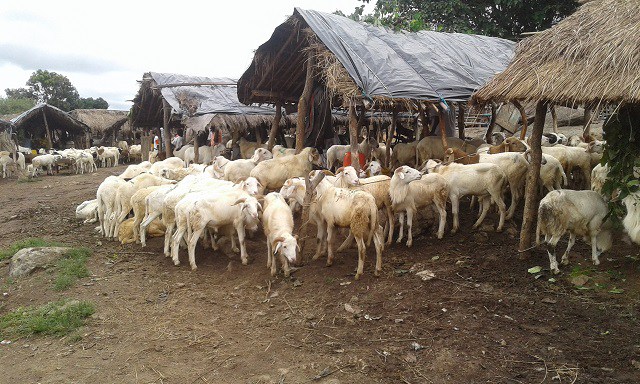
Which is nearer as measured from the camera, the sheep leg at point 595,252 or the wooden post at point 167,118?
the sheep leg at point 595,252

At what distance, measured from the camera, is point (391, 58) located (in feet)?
34.8

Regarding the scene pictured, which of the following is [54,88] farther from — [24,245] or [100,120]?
[24,245]

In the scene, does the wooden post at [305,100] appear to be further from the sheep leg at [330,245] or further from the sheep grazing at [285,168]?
the sheep leg at [330,245]

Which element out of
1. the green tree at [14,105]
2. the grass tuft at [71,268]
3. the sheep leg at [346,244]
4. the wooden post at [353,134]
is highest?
the green tree at [14,105]

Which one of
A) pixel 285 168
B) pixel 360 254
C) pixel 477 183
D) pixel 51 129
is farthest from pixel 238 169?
pixel 51 129

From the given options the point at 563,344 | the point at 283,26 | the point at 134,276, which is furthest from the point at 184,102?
the point at 563,344

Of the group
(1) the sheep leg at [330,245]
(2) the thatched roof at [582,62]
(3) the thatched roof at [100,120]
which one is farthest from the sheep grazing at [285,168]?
(3) the thatched roof at [100,120]

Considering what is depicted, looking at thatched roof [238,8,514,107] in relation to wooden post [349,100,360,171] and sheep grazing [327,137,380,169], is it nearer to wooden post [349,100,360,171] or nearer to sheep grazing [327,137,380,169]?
wooden post [349,100,360,171]

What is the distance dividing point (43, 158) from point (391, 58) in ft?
74.1

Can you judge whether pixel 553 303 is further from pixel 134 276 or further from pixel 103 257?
pixel 103 257

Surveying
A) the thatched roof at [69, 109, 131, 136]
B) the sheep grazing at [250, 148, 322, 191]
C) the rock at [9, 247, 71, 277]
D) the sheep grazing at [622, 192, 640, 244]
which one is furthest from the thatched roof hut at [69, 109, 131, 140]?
the sheep grazing at [622, 192, 640, 244]

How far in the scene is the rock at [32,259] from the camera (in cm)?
840

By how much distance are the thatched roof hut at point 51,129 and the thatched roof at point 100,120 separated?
106cm

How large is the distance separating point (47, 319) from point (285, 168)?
5802 mm
